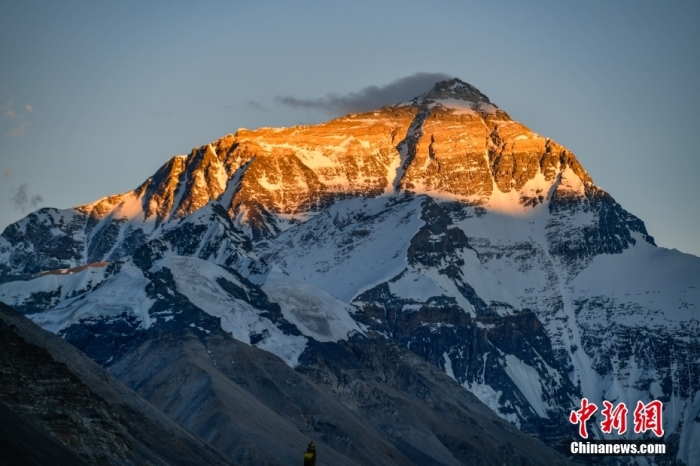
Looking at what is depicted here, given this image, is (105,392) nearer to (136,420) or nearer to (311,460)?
(136,420)

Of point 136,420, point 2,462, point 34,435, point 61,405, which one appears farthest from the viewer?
point 136,420

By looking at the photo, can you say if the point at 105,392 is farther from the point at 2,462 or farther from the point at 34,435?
the point at 2,462

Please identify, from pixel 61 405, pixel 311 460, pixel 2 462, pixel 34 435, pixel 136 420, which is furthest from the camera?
pixel 136 420

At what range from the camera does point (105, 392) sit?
19812cm

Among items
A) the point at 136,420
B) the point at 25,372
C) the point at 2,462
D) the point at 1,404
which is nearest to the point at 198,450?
the point at 136,420

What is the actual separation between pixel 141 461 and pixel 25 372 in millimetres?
14487

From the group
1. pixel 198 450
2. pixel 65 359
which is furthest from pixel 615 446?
pixel 65 359

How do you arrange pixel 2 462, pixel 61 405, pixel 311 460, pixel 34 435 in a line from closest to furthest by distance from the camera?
1. pixel 311 460
2. pixel 2 462
3. pixel 34 435
4. pixel 61 405

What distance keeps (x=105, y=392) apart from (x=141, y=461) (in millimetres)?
26968

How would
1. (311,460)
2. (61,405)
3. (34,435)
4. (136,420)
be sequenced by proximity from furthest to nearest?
1. (136,420)
2. (61,405)
3. (34,435)
4. (311,460)

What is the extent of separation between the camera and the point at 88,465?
516ft

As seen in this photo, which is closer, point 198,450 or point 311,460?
point 311,460

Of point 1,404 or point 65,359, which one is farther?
point 65,359

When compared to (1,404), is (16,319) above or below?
above
